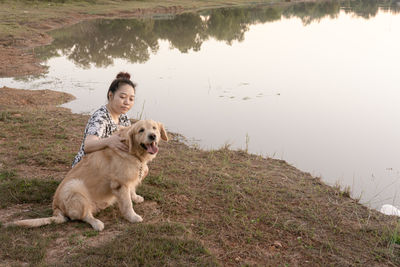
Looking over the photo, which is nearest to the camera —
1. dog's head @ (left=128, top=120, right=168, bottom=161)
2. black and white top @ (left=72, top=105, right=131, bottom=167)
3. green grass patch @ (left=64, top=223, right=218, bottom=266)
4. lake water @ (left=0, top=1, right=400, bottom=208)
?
green grass patch @ (left=64, top=223, right=218, bottom=266)

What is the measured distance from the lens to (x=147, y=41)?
Answer: 21.2m

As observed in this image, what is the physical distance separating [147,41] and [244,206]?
18.3 metres

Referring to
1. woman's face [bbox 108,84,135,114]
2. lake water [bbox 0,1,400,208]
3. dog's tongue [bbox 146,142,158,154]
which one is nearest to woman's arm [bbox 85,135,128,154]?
dog's tongue [bbox 146,142,158,154]

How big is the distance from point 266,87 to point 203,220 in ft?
29.2

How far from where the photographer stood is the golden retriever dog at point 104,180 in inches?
149

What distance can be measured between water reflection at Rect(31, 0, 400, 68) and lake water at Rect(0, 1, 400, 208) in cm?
10

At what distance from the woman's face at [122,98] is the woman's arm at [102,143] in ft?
1.65

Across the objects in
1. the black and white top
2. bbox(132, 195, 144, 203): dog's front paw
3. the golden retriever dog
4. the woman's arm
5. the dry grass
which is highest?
the black and white top

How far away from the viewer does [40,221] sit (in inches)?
147

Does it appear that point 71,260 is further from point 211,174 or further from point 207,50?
point 207,50

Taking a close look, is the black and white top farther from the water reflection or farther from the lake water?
the water reflection

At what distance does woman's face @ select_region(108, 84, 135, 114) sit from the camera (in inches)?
169

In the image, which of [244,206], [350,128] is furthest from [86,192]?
[350,128]

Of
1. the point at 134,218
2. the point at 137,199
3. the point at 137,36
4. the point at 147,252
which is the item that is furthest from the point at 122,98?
the point at 137,36
